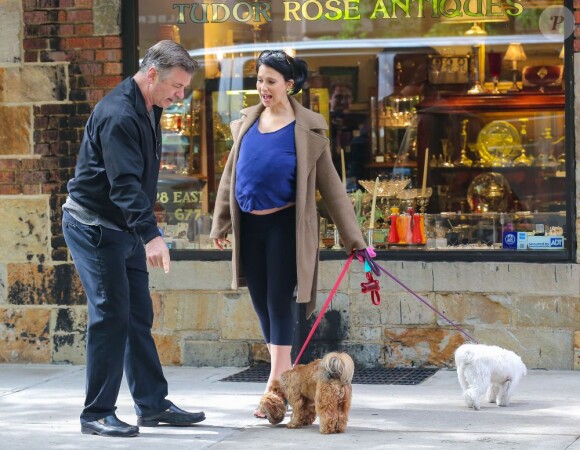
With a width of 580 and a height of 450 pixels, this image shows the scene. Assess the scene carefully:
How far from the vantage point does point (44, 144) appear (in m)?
8.07

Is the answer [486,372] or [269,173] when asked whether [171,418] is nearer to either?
[269,173]

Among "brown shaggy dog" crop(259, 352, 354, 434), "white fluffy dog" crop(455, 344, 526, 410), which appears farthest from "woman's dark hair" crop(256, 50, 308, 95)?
"white fluffy dog" crop(455, 344, 526, 410)

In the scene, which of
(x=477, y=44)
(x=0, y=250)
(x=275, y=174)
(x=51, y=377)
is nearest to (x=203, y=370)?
(x=51, y=377)

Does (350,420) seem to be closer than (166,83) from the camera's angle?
No

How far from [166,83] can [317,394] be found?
1606 mm

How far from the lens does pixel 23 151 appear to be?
26.6 feet

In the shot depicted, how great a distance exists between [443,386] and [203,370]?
Result: 62.6 inches

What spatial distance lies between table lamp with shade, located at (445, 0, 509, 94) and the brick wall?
224 centimetres

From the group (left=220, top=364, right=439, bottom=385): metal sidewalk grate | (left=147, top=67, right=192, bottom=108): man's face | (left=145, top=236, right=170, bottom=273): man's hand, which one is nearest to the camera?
(left=145, top=236, right=170, bottom=273): man's hand

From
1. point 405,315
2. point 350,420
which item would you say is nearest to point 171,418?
point 350,420

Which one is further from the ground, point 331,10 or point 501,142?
point 331,10

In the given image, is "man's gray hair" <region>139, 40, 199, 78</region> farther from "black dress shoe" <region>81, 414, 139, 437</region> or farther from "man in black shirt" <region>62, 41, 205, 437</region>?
"black dress shoe" <region>81, 414, 139, 437</region>

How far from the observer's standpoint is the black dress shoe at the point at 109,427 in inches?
228

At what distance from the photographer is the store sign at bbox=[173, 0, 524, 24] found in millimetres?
8070
